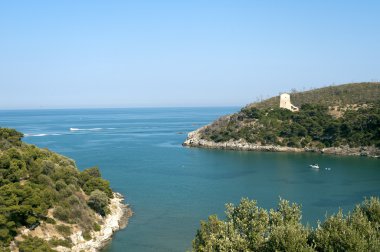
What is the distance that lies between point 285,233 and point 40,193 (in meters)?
19.8

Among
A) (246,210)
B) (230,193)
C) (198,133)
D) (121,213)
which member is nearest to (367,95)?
(198,133)

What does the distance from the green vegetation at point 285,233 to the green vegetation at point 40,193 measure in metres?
12.5

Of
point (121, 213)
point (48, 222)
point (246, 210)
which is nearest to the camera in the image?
point (246, 210)

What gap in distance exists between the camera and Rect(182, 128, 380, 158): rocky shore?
7638 centimetres

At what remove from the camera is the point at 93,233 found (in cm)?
3288

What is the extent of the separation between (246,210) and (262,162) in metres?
49.4

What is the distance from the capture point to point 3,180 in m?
31.0

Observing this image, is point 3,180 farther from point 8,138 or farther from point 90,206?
point 8,138

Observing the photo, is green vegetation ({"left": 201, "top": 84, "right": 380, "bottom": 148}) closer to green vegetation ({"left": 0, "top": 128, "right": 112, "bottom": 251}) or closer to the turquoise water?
the turquoise water

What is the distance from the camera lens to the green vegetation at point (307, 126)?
80.7 metres

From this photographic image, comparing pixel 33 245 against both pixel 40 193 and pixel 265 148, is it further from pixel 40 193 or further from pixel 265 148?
pixel 265 148

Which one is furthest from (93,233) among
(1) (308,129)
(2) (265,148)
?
(1) (308,129)

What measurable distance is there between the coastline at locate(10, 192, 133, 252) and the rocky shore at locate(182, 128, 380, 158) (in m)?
50.7

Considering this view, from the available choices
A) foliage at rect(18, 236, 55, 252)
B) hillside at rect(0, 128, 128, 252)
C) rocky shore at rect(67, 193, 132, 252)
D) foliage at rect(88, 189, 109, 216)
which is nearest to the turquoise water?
rocky shore at rect(67, 193, 132, 252)
